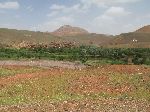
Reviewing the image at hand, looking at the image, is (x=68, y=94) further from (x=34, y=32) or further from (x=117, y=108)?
(x=34, y=32)

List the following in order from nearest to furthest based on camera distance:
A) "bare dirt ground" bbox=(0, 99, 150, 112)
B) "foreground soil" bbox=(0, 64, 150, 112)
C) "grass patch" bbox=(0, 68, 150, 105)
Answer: "bare dirt ground" bbox=(0, 99, 150, 112), "foreground soil" bbox=(0, 64, 150, 112), "grass patch" bbox=(0, 68, 150, 105)

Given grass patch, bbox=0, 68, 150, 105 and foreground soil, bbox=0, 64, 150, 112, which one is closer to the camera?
foreground soil, bbox=0, 64, 150, 112

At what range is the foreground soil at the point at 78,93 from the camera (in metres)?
28.0

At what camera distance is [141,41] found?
497 ft

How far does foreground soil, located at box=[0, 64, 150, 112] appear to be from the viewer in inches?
1102

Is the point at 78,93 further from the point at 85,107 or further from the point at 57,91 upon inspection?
the point at 85,107

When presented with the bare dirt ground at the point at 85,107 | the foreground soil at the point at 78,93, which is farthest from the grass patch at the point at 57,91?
the bare dirt ground at the point at 85,107

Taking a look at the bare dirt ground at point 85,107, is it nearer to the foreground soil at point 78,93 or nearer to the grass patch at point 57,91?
the foreground soil at point 78,93

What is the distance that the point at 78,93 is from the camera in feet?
113


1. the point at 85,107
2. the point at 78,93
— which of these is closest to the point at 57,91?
the point at 78,93

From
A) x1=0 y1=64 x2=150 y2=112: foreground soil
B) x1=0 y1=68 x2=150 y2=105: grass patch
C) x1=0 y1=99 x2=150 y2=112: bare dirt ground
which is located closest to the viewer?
x1=0 y1=99 x2=150 y2=112: bare dirt ground

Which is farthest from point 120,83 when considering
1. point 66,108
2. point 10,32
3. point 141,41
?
point 10,32

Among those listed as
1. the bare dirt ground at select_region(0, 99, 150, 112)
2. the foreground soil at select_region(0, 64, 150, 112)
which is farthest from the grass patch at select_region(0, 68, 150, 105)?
the bare dirt ground at select_region(0, 99, 150, 112)

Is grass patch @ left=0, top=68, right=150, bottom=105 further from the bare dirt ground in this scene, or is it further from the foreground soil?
the bare dirt ground
